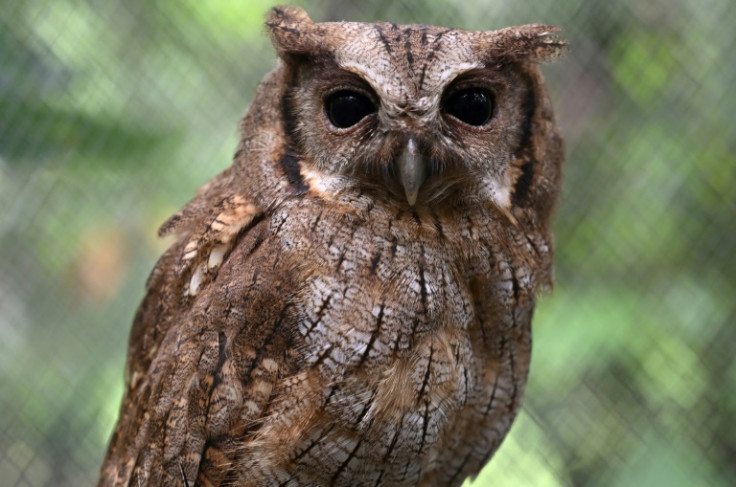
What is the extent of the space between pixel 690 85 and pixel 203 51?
4.70 ft

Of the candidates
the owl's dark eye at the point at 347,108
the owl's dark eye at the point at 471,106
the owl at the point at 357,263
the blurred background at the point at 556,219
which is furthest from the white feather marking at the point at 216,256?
the blurred background at the point at 556,219

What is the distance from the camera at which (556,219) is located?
6.84ft

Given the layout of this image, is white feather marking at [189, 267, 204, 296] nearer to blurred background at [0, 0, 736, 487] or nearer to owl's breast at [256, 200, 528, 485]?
owl's breast at [256, 200, 528, 485]

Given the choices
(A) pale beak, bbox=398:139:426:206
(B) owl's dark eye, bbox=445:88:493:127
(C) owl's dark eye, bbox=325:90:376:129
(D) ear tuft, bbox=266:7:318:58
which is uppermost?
(B) owl's dark eye, bbox=445:88:493:127

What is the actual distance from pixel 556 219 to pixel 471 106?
110 cm

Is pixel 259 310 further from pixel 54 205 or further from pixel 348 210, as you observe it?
pixel 54 205

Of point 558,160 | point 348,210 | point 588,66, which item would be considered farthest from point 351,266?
point 588,66

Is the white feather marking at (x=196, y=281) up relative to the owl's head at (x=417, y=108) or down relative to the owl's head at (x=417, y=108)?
down

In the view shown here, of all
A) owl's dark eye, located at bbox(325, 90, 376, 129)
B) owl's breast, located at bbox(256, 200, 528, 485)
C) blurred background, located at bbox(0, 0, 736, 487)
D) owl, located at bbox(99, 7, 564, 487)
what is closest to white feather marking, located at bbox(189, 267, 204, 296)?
owl, located at bbox(99, 7, 564, 487)

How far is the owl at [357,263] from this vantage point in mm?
1028

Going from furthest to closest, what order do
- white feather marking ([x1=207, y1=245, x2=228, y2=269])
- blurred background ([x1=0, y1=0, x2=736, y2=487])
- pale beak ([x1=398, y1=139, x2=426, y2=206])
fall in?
blurred background ([x1=0, y1=0, x2=736, y2=487])
white feather marking ([x1=207, y1=245, x2=228, y2=269])
pale beak ([x1=398, y1=139, x2=426, y2=206])

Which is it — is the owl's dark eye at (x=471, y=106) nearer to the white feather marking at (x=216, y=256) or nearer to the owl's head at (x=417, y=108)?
the owl's head at (x=417, y=108)

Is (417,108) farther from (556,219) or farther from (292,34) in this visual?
(556,219)

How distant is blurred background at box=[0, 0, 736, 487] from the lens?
200 centimetres
